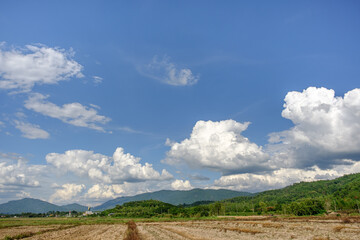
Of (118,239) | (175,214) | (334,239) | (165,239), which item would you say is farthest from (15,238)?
(175,214)

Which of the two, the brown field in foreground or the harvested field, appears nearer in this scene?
the harvested field

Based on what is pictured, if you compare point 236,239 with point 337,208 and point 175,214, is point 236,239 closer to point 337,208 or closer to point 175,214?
point 337,208

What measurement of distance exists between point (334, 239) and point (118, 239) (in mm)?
36130

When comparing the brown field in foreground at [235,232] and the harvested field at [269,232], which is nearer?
the harvested field at [269,232]

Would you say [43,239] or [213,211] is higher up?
[43,239]

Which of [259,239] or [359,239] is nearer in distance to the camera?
[359,239]

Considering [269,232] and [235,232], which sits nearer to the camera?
[269,232]

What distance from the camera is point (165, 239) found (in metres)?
39.8

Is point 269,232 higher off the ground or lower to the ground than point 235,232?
higher

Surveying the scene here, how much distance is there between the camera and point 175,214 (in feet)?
630

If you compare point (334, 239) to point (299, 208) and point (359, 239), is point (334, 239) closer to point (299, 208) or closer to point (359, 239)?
point (359, 239)

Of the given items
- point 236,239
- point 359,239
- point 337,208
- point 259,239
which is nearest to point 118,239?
point 236,239

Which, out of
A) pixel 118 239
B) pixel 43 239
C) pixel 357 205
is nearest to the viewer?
pixel 118 239

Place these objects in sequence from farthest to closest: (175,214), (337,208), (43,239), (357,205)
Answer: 1. (175,214)
2. (337,208)
3. (357,205)
4. (43,239)
